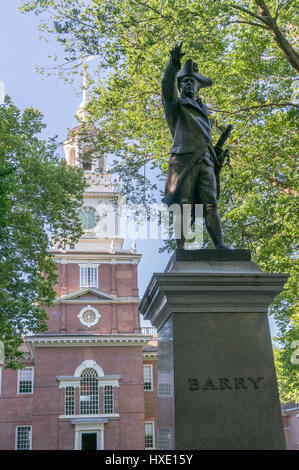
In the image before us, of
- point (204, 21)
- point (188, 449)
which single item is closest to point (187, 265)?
point (188, 449)

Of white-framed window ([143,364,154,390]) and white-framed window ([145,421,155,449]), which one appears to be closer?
white-framed window ([145,421,155,449])

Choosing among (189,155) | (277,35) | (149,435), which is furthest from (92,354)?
(189,155)

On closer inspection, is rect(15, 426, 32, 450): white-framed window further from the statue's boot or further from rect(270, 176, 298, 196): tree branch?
the statue's boot

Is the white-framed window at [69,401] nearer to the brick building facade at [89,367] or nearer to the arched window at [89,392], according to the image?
the brick building facade at [89,367]

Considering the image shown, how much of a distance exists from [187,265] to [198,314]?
1.88 ft

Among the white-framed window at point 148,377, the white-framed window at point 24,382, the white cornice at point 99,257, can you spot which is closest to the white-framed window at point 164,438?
the white cornice at point 99,257

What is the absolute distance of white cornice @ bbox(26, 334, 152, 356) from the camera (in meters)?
33.2

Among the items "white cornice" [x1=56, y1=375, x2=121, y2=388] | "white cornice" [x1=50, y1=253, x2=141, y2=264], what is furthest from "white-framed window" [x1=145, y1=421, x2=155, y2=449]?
"white cornice" [x1=50, y1=253, x2=141, y2=264]

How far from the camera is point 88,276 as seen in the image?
120 feet

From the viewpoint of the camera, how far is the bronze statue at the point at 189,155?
5.65m

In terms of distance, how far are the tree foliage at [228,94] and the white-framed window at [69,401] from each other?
20091 mm

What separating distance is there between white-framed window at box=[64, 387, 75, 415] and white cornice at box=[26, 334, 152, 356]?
309cm

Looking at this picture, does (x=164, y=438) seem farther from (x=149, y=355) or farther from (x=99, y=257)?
(x=149, y=355)

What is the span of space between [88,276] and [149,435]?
1268 centimetres
